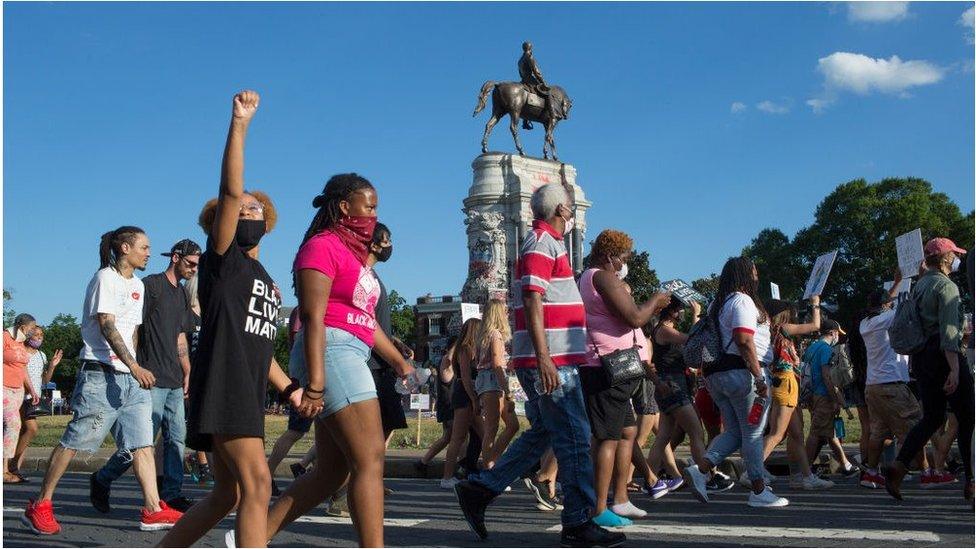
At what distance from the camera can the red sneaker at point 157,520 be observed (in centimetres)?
652

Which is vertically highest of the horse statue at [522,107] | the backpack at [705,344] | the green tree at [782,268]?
the horse statue at [522,107]

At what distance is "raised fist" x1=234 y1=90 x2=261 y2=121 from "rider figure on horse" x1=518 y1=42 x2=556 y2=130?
122 ft

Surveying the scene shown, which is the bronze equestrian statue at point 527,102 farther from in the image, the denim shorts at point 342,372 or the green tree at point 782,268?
the denim shorts at point 342,372

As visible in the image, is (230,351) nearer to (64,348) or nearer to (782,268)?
(782,268)

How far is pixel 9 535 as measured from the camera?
6.34 metres

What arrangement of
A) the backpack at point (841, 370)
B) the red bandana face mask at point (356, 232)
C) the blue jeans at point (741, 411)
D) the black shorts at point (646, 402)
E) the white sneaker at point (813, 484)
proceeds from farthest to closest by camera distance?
the backpack at point (841, 370) < the white sneaker at point (813, 484) < the black shorts at point (646, 402) < the blue jeans at point (741, 411) < the red bandana face mask at point (356, 232)

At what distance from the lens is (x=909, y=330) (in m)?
7.25

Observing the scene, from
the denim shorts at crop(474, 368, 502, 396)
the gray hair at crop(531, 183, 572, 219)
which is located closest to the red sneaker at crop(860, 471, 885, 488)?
the denim shorts at crop(474, 368, 502, 396)

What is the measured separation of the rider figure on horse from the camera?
40.8 meters

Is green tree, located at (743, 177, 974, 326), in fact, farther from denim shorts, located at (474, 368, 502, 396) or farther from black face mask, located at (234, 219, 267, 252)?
black face mask, located at (234, 219, 267, 252)

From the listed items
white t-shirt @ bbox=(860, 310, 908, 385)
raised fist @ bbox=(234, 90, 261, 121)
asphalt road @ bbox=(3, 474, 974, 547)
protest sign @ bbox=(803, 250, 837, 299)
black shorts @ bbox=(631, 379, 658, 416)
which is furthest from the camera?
protest sign @ bbox=(803, 250, 837, 299)

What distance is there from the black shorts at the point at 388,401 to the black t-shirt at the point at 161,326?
4.30 feet

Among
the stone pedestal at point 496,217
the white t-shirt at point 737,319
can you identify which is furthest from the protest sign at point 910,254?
the stone pedestal at point 496,217

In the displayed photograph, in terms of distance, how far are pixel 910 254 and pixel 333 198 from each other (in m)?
5.82
